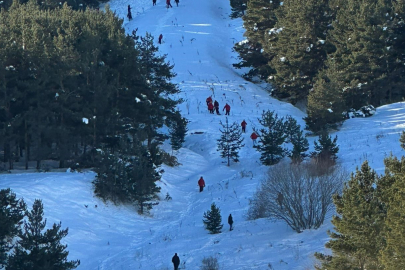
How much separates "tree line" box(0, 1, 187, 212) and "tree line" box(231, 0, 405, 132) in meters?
10.3

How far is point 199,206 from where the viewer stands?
88.2 feet

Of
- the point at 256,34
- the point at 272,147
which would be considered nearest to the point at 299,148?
the point at 272,147

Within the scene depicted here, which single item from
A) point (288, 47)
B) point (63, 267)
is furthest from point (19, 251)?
point (288, 47)

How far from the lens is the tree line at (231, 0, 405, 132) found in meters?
39.5

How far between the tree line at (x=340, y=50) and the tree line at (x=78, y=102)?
10.3 metres

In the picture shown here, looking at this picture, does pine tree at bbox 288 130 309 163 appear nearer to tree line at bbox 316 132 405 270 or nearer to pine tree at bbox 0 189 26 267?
pine tree at bbox 0 189 26 267

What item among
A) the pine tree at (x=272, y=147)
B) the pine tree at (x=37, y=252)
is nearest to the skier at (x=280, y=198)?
the pine tree at (x=37, y=252)

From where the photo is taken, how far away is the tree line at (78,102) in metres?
27.7

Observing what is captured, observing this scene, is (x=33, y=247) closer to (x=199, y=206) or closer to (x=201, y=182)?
(x=199, y=206)

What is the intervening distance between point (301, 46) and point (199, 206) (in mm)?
20436

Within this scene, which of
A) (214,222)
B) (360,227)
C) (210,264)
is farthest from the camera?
(214,222)

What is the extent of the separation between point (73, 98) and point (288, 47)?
19.7 meters

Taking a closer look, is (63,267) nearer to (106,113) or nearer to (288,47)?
(106,113)

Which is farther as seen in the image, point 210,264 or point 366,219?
point 210,264
